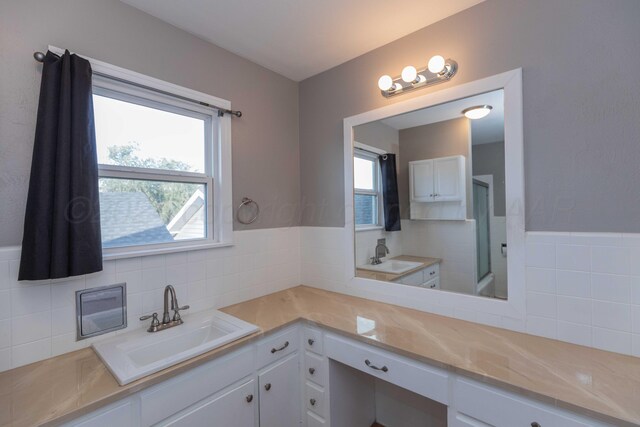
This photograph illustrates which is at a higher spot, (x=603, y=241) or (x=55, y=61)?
(x=55, y=61)

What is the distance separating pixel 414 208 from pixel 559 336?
0.97 meters

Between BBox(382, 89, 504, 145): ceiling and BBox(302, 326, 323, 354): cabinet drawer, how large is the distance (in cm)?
143

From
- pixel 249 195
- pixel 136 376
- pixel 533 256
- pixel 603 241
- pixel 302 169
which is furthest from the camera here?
pixel 302 169

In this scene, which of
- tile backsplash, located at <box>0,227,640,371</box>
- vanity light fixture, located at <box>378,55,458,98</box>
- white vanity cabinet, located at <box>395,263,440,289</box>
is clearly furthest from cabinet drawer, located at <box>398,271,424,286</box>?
vanity light fixture, located at <box>378,55,458,98</box>

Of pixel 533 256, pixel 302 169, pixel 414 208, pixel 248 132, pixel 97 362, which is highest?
pixel 248 132

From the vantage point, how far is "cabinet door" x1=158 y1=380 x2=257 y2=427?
1.24 meters

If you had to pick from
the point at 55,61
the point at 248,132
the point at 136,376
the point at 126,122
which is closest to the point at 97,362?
the point at 136,376

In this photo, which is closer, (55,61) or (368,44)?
(55,61)

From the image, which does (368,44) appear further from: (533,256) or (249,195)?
(533,256)

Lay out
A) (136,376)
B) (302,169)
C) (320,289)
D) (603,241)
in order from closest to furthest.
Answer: (136,376), (603,241), (320,289), (302,169)

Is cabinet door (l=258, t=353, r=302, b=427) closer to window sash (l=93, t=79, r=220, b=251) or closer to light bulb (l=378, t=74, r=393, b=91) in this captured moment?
window sash (l=93, t=79, r=220, b=251)

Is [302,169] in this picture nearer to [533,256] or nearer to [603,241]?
[533,256]

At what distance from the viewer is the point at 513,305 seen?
4.76ft

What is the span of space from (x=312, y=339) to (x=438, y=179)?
1.25m
